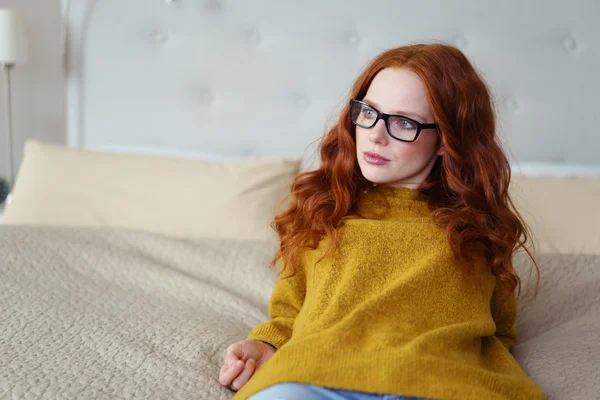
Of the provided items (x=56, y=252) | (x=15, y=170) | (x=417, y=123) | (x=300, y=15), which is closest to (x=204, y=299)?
(x=56, y=252)

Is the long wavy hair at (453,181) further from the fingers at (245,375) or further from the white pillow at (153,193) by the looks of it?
the white pillow at (153,193)

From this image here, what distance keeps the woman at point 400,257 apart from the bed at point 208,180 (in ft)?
0.54

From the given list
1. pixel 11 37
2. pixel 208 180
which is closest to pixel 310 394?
pixel 208 180

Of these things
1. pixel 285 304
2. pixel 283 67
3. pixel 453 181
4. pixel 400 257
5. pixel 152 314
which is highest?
pixel 283 67

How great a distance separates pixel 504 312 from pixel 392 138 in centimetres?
38

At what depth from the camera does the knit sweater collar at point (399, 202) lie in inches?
43.6

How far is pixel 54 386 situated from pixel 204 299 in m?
0.46

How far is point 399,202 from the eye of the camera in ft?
3.64

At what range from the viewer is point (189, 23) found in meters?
2.20

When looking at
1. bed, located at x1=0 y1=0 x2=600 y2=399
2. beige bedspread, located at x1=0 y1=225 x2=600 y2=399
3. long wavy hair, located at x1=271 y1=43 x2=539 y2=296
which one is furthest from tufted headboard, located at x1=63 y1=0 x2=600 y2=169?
long wavy hair, located at x1=271 y1=43 x2=539 y2=296

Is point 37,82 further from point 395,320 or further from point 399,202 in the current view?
point 395,320

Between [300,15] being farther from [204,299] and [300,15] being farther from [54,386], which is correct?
[54,386]

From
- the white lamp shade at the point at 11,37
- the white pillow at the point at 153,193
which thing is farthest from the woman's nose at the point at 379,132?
the white lamp shade at the point at 11,37

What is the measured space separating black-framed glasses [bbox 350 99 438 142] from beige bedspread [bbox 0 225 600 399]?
18.2 inches
